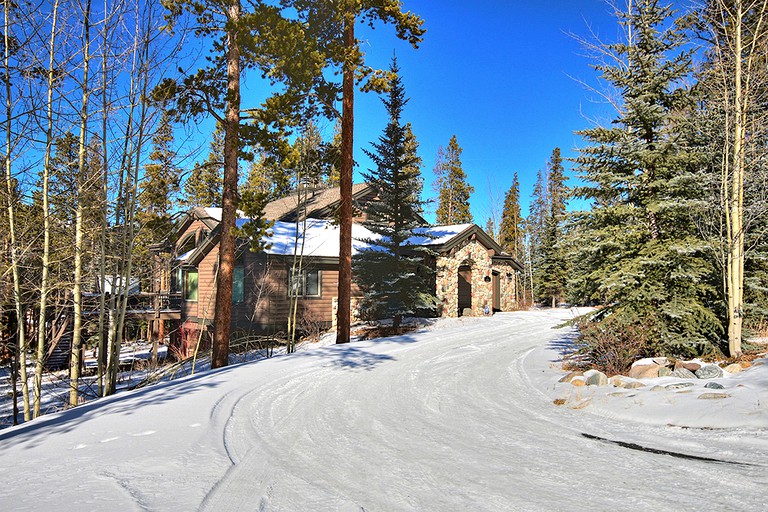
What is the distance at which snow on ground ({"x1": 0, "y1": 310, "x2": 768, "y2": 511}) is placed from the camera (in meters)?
3.17

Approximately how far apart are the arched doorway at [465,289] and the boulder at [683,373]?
15.4 metres

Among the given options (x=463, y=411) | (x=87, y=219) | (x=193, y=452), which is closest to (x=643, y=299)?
(x=463, y=411)

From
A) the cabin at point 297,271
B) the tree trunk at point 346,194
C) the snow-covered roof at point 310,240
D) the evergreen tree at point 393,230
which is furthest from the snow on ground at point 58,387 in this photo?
the evergreen tree at point 393,230

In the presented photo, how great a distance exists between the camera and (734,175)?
7820 millimetres

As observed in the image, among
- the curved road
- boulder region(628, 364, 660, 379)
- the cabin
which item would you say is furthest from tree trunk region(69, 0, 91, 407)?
boulder region(628, 364, 660, 379)

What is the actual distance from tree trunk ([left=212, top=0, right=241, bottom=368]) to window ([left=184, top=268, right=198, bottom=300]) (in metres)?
10.5

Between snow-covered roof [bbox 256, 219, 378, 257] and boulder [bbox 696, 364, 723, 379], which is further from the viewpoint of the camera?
snow-covered roof [bbox 256, 219, 378, 257]

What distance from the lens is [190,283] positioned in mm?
20266

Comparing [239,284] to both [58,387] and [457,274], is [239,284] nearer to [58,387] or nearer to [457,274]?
[58,387]

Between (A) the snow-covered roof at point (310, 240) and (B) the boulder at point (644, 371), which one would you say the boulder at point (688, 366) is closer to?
(B) the boulder at point (644, 371)

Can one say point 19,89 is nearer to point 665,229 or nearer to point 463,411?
point 463,411

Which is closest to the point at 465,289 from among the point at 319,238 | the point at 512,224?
the point at 319,238

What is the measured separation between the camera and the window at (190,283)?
20.1 meters

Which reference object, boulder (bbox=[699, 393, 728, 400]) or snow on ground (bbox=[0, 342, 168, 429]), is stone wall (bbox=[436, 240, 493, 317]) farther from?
boulder (bbox=[699, 393, 728, 400])
